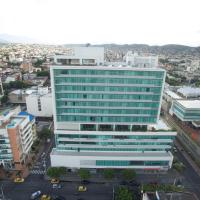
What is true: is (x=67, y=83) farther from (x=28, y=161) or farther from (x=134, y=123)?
(x=28, y=161)

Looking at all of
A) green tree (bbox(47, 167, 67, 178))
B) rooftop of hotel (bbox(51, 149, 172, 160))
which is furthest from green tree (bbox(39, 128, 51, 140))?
green tree (bbox(47, 167, 67, 178))

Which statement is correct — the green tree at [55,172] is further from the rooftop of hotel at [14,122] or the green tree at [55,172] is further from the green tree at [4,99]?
the green tree at [4,99]

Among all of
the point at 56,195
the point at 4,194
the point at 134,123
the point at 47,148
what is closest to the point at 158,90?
the point at 134,123

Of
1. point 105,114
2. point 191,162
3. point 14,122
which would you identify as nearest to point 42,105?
Answer: point 14,122

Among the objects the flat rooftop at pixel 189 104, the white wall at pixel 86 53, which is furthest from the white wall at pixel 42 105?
the flat rooftop at pixel 189 104

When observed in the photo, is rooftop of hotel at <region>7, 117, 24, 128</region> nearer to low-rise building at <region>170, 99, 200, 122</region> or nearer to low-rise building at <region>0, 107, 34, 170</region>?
low-rise building at <region>0, 107, 34, 170</region>
